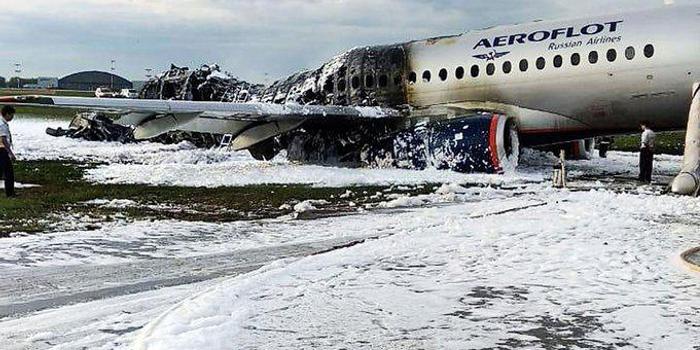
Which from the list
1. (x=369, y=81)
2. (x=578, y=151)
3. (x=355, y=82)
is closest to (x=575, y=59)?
(x=369, y=81)

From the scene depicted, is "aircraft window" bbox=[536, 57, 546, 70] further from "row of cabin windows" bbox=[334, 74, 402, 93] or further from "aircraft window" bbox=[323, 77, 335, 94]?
"aircraft window" bbox=[323, 77, 335, 94]

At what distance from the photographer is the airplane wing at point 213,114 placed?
1486 centimetres

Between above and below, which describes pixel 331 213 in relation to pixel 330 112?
below

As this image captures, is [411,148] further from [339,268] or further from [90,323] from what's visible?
[90,323]

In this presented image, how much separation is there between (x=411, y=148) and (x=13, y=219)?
29.6ft

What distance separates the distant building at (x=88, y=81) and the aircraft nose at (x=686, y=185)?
117456 millimetres

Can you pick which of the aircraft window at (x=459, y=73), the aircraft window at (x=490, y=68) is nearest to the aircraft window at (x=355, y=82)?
the aircraft window at (x=459, y=73)

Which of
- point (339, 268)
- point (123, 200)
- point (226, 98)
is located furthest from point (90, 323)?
point (226, 98)

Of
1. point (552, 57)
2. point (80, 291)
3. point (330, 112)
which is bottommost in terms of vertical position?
point (80, 291)

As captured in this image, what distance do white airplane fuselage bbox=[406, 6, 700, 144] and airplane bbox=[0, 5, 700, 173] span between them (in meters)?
0.02

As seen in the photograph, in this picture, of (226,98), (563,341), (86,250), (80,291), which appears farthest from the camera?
(226,98)

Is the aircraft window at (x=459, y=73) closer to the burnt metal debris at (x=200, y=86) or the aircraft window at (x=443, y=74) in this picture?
the aircraft window at (x=443, y=74)

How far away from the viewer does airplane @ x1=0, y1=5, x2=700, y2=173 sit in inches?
603

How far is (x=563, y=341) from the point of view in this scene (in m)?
4.65
